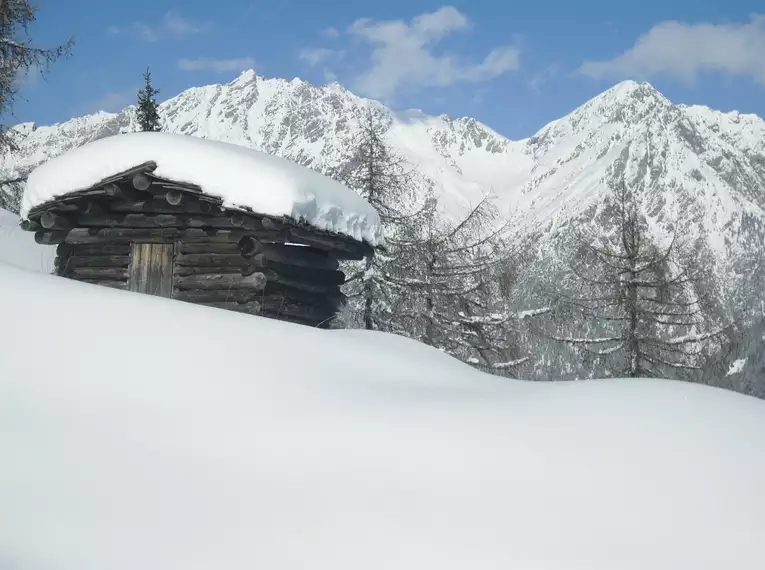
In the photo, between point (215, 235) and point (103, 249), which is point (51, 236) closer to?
point (103, 249)

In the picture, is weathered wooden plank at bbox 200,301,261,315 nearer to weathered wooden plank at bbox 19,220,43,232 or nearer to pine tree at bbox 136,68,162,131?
weathered wooden plank at bbox 19,220,43,232

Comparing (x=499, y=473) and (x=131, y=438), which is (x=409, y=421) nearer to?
(x=499, y=473)

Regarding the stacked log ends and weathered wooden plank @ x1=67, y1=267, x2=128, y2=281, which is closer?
the stacked log ends

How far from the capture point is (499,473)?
8.46 feet

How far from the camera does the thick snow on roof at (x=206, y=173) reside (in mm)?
8844

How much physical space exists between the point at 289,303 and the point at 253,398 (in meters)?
7.44

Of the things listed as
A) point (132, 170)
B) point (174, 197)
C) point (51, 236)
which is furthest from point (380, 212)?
point (132, 170)

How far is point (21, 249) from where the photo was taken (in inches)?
555

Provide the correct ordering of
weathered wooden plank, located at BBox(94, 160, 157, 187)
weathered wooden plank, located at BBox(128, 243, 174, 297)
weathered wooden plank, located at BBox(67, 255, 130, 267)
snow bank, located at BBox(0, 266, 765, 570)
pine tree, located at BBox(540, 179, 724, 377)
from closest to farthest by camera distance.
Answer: snow bank, located at BBox(0, 266, 765, 570)
weathered wooden plank, located at BBox(94, 160, 157, 187)
weathered wooden plank, located at BBox(128, 243, 174, 297)
weathered wooden plank, located at BBox(67, 255, 130, 267)
pine tree, located at BBox(540, 179, 724, 377)

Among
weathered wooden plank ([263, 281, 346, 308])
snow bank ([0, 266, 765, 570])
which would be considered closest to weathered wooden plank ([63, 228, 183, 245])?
weathered wooden plank ([263, 281, 346, 308])

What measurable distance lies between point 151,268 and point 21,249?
17.5 ft

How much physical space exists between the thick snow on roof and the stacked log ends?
0.50ft

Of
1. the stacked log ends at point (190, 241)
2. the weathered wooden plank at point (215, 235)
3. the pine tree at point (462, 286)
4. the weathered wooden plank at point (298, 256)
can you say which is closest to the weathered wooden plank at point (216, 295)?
the stacked log ends at point (190, 241)

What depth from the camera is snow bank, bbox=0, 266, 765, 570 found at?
2.22m
